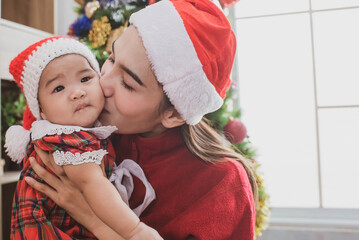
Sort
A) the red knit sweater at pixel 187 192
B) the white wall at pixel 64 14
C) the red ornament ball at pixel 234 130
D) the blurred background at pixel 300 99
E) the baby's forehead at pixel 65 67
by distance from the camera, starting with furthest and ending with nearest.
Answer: the white wall at pixel 64 14, the blurred background at pixel 300 99, the red ornament ball at pixel 234 130, the red knit sweater at pixel 187 192, the baby's forehead at pixel 65 67

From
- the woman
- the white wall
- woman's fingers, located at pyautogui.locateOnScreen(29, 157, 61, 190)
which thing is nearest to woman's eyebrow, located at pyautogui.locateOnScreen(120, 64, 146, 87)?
the woman

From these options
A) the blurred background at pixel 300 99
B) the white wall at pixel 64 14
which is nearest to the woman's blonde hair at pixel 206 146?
the blurred background at pixel 300 99

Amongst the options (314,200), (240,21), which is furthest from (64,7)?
(314,200)

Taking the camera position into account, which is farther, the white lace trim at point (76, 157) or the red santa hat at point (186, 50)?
the red santa hat at point (186, 50)

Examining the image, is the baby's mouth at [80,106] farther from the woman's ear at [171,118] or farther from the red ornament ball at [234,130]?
the red ornament ball at [234,130]

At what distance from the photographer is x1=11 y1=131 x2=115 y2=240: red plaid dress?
0.83 meters

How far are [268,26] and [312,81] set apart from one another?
0.51 metres

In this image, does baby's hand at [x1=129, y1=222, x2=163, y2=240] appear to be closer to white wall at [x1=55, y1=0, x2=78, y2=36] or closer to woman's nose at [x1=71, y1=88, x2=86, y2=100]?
woman's nose at [x1=71, y1=88, x2=86, y2=100]

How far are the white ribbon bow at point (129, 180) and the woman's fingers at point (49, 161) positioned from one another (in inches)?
5.7

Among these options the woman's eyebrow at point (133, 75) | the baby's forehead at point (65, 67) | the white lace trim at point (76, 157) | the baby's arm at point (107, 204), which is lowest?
the baby's arm at point (107, 204)

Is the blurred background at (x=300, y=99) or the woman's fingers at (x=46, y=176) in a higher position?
the woman's fingers at (x=46, y=176)

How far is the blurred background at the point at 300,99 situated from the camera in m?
2.26

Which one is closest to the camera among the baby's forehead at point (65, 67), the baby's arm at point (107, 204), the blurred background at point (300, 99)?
the baby's arm at point (107, 204)

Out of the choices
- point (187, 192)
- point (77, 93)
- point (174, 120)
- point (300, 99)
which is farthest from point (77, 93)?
point (300, 99)
